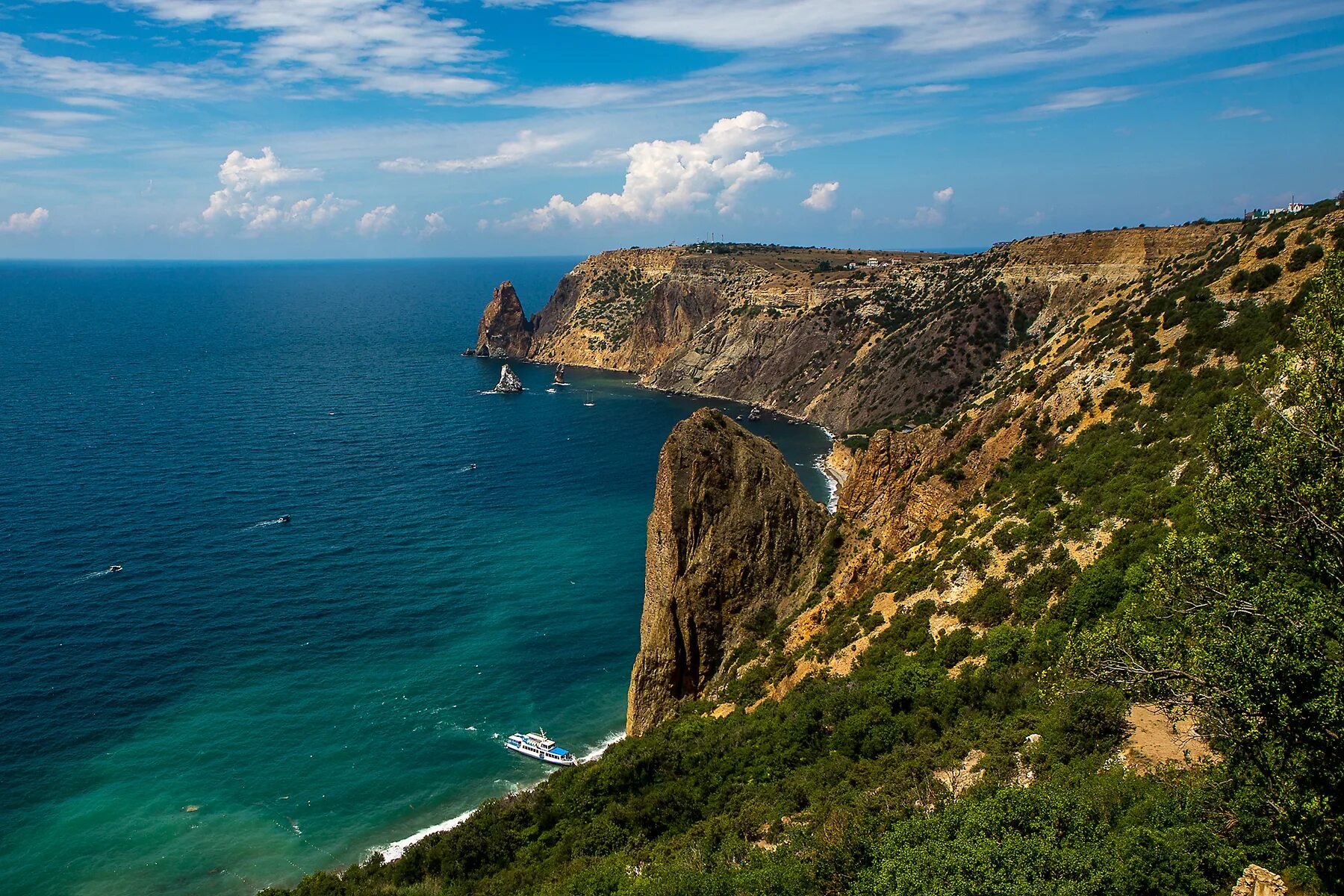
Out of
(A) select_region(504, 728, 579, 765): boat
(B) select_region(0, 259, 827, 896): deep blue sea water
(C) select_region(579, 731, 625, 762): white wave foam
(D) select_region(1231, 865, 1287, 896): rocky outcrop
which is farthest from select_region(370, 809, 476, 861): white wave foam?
(D) select_region(1231, 865, 1287, 896): rocky outcrop

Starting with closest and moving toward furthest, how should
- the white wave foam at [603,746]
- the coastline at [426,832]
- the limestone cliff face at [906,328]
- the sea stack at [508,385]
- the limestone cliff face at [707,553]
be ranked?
the coastline at [426,832]
the limestone cliff face at [707,553]
the white wave foam at [603,746]
the limestone cliff face at [906,328]
the sea stack at [508,385]

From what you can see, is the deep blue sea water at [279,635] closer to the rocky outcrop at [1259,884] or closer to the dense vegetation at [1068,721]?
the dense vegetation at [1068,721]

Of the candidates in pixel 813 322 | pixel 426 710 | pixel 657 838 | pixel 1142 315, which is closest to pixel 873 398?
pixel 813 322

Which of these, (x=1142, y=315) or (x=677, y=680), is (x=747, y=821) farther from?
(x=1142, y=315)

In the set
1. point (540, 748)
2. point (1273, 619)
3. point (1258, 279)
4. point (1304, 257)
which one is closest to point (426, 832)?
point (540, 748)

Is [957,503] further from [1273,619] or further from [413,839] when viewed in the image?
[413,839]

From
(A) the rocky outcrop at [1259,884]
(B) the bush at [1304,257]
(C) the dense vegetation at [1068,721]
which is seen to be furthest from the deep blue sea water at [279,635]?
(B) the bush at [1304,257]
